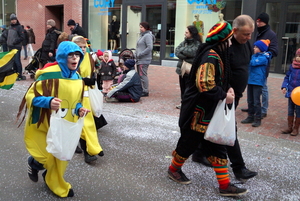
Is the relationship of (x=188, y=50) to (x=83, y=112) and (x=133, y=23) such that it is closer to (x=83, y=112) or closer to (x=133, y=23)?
(x=83, y=112)

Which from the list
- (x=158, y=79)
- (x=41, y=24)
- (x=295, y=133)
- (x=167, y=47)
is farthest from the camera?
(x=41, y=24)

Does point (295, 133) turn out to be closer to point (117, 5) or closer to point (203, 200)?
point (203, 200)

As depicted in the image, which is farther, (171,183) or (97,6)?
(97,6)

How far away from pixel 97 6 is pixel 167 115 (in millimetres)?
12736

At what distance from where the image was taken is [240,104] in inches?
310

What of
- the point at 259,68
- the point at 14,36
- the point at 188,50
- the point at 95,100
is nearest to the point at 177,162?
the point at 95,100

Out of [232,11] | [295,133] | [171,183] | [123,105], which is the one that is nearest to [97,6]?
[232,11]

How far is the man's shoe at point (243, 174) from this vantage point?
3762 mm

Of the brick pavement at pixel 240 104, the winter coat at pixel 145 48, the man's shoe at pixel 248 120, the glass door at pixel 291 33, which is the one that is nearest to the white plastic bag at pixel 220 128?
the brick pavement at pixel 240 104

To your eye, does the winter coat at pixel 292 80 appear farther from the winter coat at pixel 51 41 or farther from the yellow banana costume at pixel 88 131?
the winter coat at pixel 51 41

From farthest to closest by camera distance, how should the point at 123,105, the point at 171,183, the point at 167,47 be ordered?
the point at 167,47 → the point at 123,105 → the point at 171,183

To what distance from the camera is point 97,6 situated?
58.8 ft

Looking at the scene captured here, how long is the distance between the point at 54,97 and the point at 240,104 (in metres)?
5.78

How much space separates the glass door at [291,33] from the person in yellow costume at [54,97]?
11009 mm
